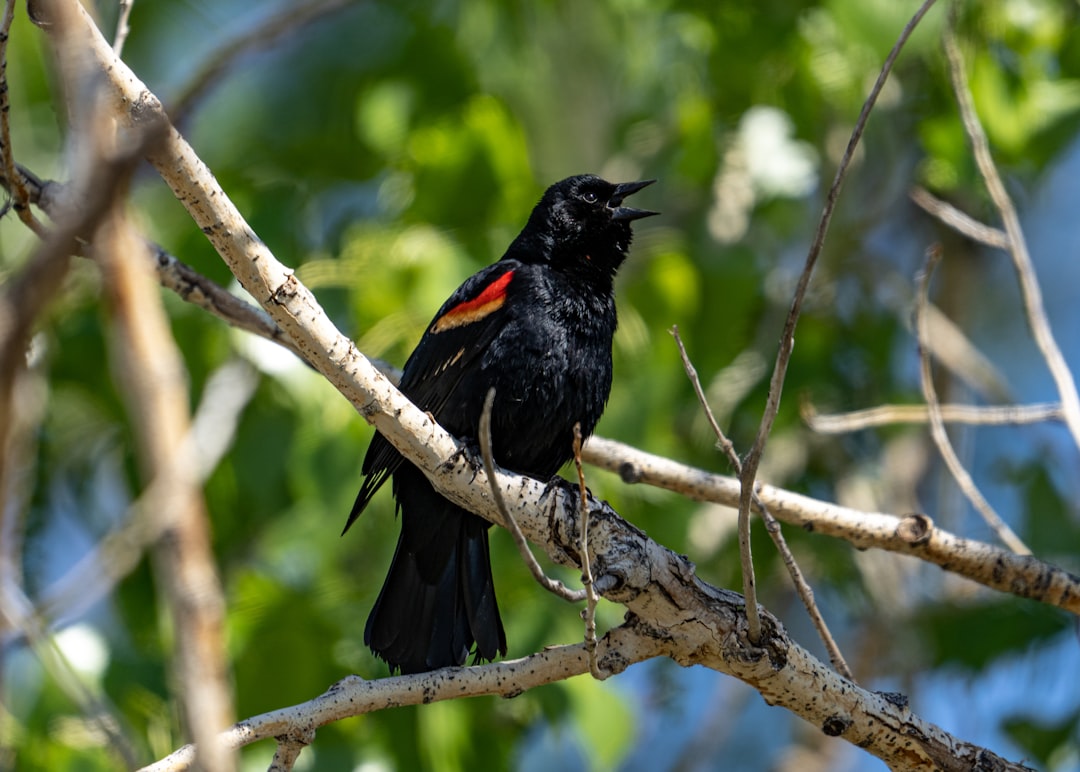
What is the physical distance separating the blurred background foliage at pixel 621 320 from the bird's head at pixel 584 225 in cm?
65

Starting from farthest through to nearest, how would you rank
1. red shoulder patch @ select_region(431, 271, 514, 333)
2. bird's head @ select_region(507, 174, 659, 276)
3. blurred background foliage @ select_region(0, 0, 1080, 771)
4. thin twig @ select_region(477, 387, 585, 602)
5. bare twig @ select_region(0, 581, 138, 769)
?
1. blurred background foliage @ select_region(0, 0, 1080, 771)
2. bird's head @ select_region(507, 174, 659, 276)
3. red shoulder patch @ select_region(431, 271, 514, 333)
4. thin twig @ select_region(477, 387, 585, 602)
5. bare twig @ select_region(0, 581, 138, 769)

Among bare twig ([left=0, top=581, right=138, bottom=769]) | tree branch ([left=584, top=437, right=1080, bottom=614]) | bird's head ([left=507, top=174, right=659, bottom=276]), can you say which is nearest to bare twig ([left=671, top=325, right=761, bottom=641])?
tree branch ([left=584, top=437, right=1080, bottom=614])

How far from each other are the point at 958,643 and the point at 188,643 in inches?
190

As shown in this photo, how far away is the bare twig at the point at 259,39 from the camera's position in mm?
984

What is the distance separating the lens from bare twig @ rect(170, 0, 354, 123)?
3.23ft

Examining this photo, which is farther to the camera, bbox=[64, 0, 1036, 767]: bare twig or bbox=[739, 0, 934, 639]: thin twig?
bbox=[64, 0, 1036, 767]: bare twig

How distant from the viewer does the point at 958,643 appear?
5.03 meters

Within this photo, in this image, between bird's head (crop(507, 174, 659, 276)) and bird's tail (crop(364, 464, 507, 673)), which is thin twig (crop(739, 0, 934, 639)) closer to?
bird's tail (crop(364, 464, 507, 673))

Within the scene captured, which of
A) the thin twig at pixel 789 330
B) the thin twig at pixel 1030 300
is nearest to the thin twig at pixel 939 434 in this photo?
the thin twig at pixel 1030 300

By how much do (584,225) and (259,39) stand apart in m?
2.73

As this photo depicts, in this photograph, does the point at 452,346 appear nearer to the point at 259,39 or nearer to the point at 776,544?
the point at 776,544

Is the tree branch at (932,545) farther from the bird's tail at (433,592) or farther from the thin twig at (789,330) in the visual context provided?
the thin twig at (789,330)

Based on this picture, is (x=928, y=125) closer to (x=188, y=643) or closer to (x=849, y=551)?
(x=849, y=551)

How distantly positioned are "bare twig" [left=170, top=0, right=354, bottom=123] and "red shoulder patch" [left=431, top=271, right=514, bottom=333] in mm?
2168
